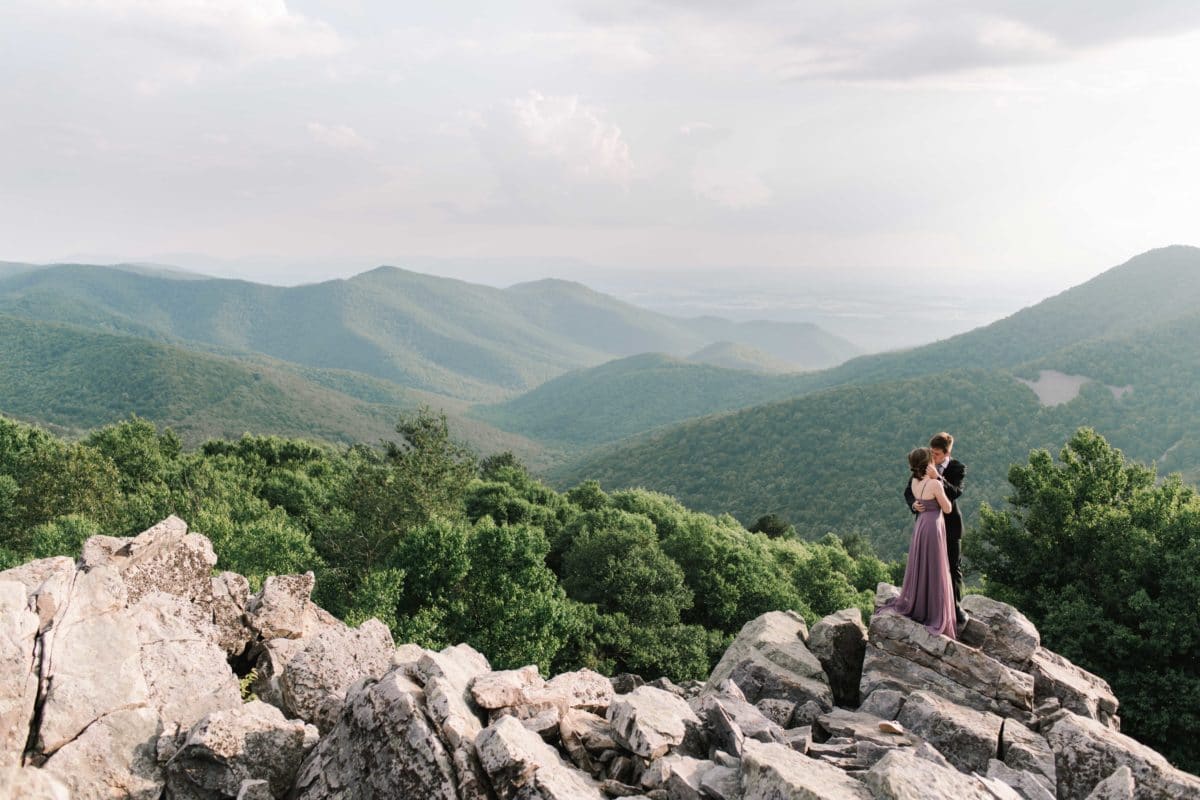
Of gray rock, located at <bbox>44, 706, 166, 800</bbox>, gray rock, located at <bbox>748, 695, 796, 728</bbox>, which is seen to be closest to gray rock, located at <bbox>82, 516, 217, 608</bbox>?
gray rock, located at <bbox>44, 706, 166, 800</bbox>

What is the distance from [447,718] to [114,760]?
666cm

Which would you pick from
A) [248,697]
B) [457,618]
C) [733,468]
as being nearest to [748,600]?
[457,618]

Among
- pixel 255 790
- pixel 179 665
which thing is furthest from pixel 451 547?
pixel 255 790

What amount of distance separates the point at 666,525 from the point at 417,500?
23418 mm

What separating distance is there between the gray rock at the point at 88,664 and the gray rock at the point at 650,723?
10.0 m

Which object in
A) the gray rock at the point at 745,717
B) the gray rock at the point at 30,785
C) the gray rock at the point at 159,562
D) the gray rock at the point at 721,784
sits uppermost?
the gray rock at the point at 159,562

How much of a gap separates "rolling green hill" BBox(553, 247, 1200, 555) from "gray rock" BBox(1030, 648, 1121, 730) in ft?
263

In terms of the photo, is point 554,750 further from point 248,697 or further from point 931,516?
point 931,516

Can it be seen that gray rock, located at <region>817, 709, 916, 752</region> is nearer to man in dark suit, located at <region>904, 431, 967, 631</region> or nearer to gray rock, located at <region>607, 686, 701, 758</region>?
gray rock, located at <region>607, 686, 701, 758</region>

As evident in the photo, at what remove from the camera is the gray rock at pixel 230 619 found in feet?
59.1

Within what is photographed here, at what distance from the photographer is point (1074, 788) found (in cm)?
1402

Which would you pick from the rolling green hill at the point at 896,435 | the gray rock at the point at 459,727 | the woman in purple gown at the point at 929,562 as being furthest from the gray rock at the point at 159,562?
the rolling green hill at the point at 896,435

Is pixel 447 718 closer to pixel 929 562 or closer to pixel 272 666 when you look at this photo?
pixel 272 666

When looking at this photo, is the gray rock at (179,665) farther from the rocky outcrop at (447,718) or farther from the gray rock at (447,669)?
the gray rock at (447,669)
